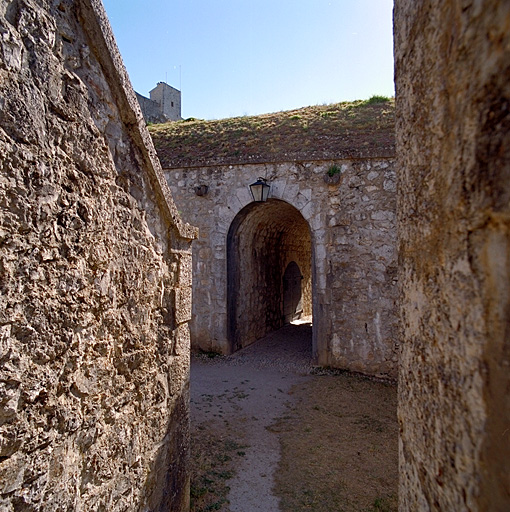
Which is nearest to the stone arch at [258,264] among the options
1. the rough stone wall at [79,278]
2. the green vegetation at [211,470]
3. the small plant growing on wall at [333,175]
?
the small plant growing on wall at [333,175]

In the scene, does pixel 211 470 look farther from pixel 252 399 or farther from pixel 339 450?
pixel 252 399

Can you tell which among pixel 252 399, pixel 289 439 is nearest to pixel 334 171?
pixel 252 399

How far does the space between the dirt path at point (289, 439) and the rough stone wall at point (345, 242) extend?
605 mm

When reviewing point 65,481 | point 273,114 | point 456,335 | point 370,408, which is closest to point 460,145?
point 456,335

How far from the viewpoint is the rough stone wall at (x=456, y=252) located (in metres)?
0.93

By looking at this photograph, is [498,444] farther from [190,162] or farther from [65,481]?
[190,162]

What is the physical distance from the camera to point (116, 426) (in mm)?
2260

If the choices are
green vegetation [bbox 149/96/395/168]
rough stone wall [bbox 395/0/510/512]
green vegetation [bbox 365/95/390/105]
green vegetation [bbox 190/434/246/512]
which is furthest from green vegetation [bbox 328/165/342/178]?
rough stone wall [bbox 395/0/510/512]

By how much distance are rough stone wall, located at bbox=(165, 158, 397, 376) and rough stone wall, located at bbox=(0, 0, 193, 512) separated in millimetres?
4873

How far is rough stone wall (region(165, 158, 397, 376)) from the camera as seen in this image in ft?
22.9

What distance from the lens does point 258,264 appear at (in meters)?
9.70

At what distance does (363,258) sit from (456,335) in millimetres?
6163

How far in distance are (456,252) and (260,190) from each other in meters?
6.58

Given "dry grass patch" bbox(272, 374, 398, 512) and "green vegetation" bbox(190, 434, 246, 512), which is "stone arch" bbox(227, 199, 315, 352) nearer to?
"dry grass patch" bbox(272, 374, 398, 512)
